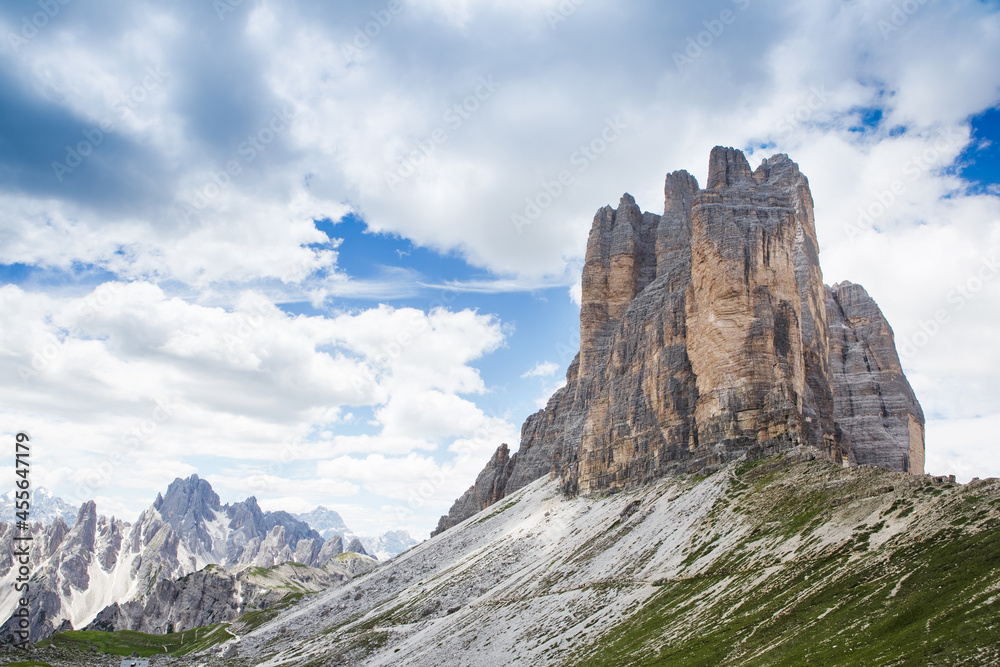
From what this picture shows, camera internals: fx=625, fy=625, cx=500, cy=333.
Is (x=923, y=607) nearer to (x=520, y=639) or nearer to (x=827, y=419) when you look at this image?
(x=520, y=639)

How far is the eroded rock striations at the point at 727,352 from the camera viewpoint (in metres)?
85.8

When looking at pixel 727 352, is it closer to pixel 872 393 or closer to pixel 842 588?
pixel 872 393

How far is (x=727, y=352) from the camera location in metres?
88.3

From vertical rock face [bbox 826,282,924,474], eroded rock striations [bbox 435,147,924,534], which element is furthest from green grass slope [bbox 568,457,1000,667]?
vertical rock face [bbox 826,282,924,474]

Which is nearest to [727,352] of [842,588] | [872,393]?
[872,393]

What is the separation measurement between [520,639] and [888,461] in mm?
90696

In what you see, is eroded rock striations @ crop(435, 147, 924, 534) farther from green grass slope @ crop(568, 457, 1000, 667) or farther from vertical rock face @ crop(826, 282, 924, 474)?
green grass slope @ crop(568, 457, 1000, 667)

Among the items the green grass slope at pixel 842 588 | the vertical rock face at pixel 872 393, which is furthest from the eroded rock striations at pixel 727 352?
the green grass slope at pixel 842 588

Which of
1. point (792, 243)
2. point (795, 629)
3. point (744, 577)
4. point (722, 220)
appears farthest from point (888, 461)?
point (795, 629)

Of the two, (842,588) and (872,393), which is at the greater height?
(872,393)

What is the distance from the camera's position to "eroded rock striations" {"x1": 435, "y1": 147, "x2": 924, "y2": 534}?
8575cm

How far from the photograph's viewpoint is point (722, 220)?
9612 centimetres

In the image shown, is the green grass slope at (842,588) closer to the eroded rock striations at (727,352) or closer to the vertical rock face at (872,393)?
the eroded rock striations at (727,352)

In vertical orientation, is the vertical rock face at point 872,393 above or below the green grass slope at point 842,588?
above
